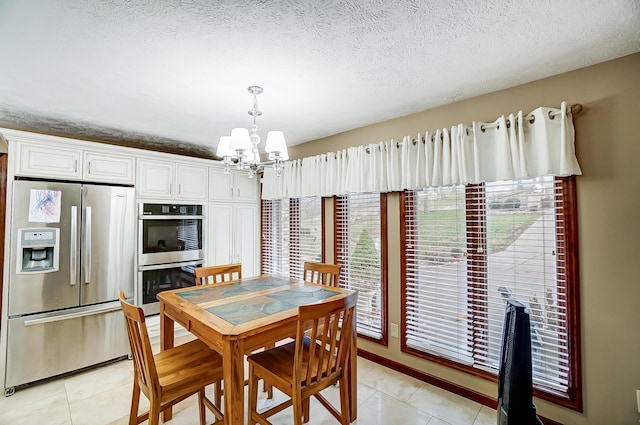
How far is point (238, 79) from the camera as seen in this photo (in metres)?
2.03

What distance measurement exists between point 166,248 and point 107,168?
102 cm

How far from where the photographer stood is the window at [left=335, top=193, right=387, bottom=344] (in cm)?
296

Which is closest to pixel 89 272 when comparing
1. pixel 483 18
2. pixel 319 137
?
pixel 319 137

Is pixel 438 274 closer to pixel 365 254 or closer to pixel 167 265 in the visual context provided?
pixel 365 254

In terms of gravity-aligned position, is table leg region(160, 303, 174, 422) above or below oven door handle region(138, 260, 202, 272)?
below

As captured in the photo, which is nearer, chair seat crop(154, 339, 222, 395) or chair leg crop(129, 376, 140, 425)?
chair seat crop(154, 339, 222, 395)

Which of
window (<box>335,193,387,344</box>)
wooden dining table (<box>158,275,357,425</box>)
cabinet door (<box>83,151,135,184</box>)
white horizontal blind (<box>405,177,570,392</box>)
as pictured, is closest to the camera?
wooden dining table (<box>158,275,357,425</box>)

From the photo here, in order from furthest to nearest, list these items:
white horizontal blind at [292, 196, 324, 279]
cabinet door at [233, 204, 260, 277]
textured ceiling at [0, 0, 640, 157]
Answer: cabinet door at [233, 204, 260, 277] < white horizontal blind at [292, 196, 324, 279] < textured ceiling at [0, 0, 640, 157]

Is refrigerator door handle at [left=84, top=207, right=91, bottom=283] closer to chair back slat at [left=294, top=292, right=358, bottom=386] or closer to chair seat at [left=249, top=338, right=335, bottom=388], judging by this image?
chair seat at [left=249, top=338, right=335, bottom=388]

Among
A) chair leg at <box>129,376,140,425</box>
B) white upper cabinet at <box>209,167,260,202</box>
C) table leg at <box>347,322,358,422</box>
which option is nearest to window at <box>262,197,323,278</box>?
white upper cabinet at <box>209,167,260,202</box>

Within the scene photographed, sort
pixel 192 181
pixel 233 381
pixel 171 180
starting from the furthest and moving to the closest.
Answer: pixel 192 181, pixel 171 180, pixel 233 381

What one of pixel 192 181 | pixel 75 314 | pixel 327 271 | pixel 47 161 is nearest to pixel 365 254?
pixel 327 271

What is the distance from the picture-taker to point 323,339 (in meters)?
1.69

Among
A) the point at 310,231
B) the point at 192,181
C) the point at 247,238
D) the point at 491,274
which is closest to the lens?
the point at 491,274
